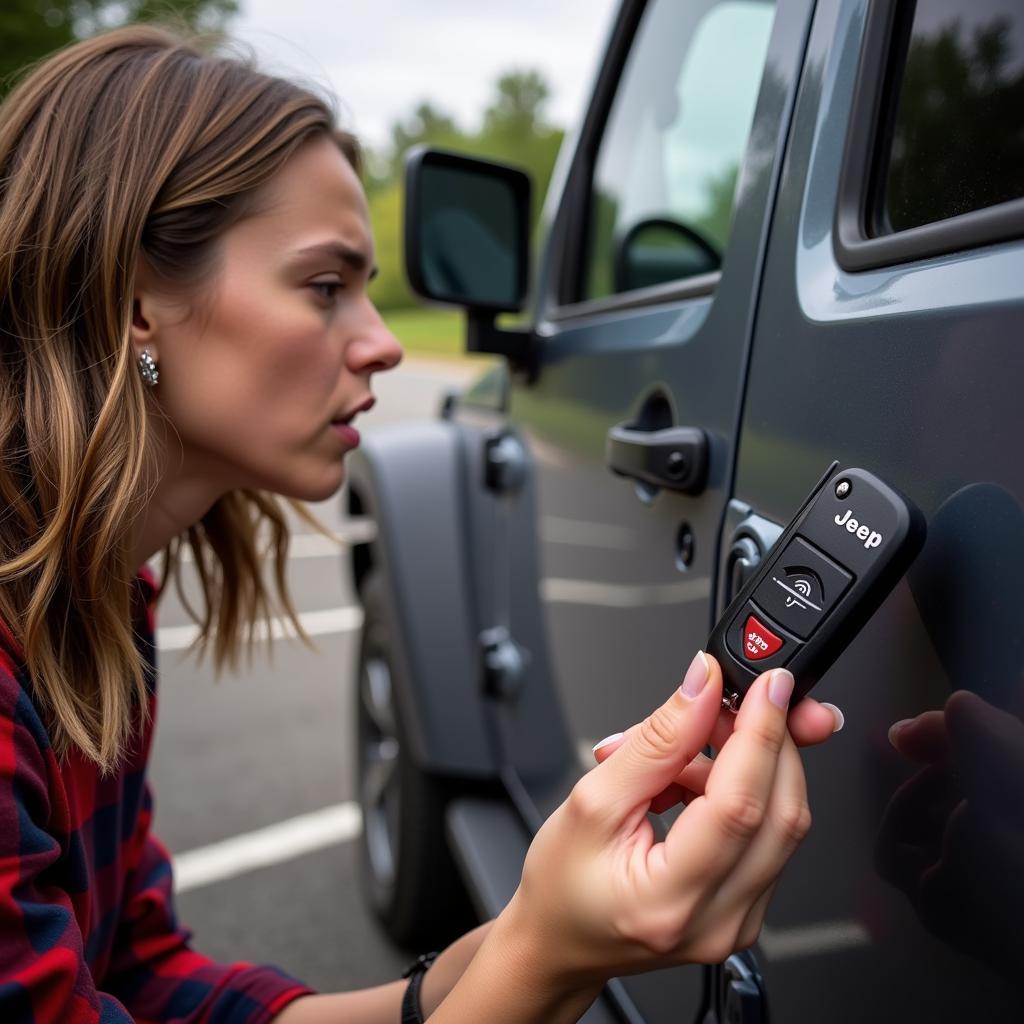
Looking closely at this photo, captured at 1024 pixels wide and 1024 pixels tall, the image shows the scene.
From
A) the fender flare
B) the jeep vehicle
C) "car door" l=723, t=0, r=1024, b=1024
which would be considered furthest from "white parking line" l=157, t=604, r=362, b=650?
"car door" l=723, t=0, r=1024, b=1024

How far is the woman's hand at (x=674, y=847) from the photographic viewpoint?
29.0 inches

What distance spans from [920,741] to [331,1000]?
84cm

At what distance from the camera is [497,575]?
83.1 inches

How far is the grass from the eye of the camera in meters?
27.2

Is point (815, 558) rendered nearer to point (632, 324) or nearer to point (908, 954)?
point (908, 954)

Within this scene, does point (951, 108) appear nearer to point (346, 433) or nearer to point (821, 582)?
point (821, 582)

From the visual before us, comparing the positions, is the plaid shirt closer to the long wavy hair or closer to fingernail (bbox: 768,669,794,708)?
the long wavy hair

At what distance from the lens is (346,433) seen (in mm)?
1380

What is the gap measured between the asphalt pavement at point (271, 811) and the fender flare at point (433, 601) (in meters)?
0.27

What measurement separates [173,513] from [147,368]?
250 mm

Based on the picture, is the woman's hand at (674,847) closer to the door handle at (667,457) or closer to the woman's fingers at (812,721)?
the woman's fingers at (812,721)

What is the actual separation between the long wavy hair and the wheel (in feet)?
3.71

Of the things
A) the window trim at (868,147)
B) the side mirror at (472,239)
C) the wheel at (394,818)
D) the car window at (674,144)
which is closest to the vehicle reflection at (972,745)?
the window trim at (868,147)

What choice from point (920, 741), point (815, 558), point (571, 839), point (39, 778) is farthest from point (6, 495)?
point (920, 741)
